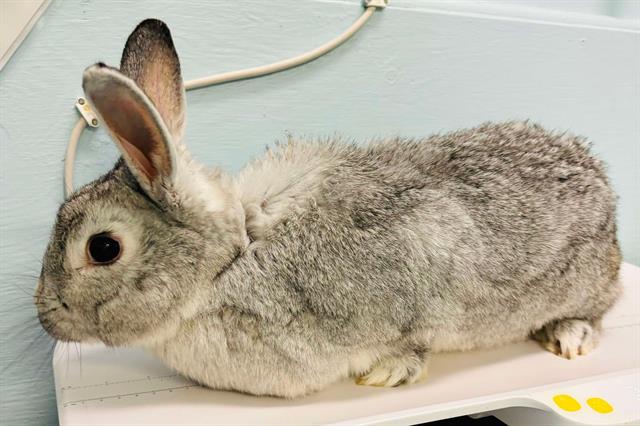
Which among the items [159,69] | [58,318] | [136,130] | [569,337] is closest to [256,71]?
[159,69]

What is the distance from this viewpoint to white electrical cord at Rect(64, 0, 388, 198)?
103cm

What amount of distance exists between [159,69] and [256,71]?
0.93ft

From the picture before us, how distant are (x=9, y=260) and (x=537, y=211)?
90 cm

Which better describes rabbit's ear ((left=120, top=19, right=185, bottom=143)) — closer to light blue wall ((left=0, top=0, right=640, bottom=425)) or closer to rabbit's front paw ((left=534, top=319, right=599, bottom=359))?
light blue wall ((left=0, top=0, right=640, bottom=425))

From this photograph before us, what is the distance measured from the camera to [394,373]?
0.91 metres

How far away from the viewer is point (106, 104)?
27.9 inches

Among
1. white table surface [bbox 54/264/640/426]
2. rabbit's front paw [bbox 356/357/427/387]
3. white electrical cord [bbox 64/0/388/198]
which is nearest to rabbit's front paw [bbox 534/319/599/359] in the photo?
white table surface [bbox 54/264/640/426]

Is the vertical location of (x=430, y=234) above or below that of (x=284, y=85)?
below

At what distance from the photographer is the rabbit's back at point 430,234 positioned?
86 centimetres

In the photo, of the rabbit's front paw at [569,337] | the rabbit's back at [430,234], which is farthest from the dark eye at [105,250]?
the rabbit's front paw at [569,337]

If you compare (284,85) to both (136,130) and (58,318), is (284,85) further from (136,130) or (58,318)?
(58,318)

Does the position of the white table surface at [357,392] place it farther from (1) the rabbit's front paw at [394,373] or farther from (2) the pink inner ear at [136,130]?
(2) the pink inner ear at [136,130]

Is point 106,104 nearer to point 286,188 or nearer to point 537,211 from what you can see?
point 286,188

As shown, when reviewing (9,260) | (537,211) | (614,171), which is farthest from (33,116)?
(614,171)
